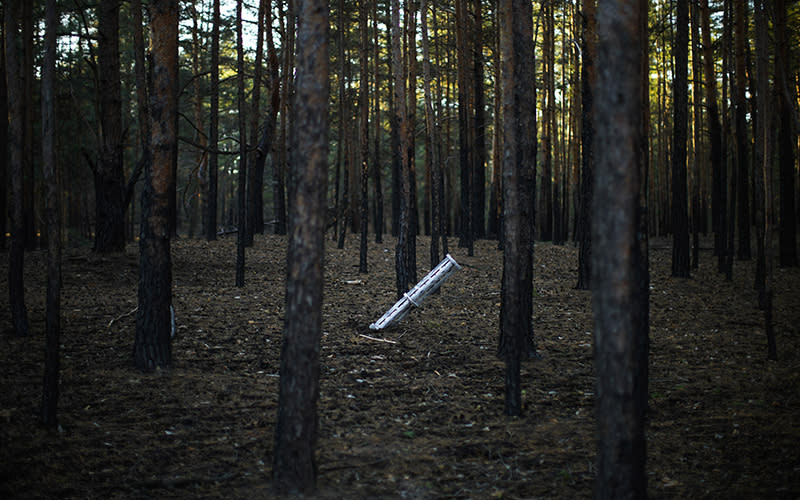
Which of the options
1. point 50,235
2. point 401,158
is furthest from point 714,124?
point 50,235

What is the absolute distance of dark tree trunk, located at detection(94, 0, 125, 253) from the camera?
42.0ft

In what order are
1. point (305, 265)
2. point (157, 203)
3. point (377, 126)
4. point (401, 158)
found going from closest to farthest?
1. point (305, 265)
2. point (157, 203)
3. point (401, 158)
4. point (377, 126)

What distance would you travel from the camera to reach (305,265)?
399 centimetres

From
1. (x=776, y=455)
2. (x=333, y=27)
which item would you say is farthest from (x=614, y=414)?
(x=333, y=27)

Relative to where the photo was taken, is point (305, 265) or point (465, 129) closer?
point (305, 265)

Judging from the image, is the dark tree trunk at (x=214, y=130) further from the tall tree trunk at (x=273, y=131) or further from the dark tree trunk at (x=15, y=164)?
the dark tree trunk at (x=15, y=164)

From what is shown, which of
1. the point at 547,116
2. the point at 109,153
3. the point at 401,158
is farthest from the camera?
the point at 547,116

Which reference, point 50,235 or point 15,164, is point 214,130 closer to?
point 15,164

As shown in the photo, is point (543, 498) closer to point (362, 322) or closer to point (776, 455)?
point (776, 455)

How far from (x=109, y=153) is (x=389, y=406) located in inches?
391

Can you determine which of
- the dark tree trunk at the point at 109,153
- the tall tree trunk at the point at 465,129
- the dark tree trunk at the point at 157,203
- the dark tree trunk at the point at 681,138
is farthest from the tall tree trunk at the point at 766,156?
the dark tree trunk at the point at 109,153

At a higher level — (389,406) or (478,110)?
(478,110)

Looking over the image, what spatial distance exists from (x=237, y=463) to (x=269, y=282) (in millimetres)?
8662

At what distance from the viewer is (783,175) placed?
1609 centimetres
